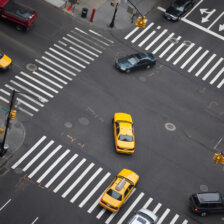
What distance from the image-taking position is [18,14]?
56.1 meters

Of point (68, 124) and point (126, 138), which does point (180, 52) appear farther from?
point (68, 124)

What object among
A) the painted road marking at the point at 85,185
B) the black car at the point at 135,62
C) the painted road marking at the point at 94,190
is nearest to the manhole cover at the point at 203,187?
the painted road marking at the point at 94,190

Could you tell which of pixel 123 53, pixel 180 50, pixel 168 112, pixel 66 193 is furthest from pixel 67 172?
pixel 180 50

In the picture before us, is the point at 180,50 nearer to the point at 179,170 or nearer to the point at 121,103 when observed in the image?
the point at 121,103

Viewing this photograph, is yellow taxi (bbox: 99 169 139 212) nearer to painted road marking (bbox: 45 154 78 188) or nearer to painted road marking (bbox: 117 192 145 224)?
painted road marking (bbox: 117 192 145 224)

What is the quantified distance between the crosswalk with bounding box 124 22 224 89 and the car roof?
586 inches

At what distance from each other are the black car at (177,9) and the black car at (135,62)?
827cm

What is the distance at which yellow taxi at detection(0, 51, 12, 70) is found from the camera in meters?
51.0

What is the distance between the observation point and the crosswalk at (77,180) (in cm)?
4356

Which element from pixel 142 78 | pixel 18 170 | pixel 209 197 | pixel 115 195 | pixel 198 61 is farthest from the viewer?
pixel 198 61

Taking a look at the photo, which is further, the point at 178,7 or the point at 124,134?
the point at 178,7

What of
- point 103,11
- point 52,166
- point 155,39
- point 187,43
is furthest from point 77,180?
point 103,11

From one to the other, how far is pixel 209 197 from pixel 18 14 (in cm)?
2665

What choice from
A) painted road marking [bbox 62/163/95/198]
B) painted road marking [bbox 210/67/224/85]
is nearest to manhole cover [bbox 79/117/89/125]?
painted road marking [bbox 62/163/95/198]
